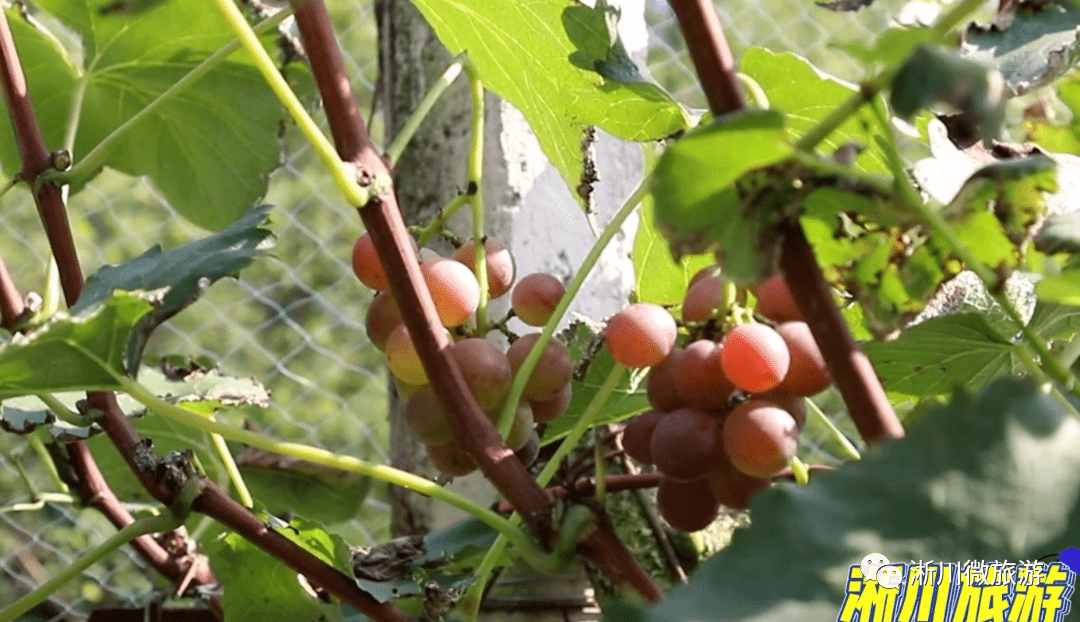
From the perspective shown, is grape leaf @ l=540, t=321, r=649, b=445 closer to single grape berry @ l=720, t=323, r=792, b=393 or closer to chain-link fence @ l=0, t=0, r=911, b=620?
single grape berry @ l=720, t=323, r=792, b=393

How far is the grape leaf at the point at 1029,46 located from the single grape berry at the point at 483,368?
18cm

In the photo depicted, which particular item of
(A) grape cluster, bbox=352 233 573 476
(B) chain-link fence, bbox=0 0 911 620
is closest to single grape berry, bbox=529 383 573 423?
(A) grape cluster, bbox=352 233 573 476

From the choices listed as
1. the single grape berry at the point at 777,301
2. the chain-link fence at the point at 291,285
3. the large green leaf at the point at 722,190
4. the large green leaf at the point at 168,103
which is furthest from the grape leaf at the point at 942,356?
the chain-link fence at the point at 291,285

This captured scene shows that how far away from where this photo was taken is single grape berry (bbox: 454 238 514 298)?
1.57 ft

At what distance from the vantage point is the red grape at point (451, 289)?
43 centimetres

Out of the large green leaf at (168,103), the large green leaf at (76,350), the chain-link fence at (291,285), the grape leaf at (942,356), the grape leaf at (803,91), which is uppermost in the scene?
the chain-link fence at (291,285)

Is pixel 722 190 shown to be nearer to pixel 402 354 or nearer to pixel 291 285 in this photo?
pixel 402 354

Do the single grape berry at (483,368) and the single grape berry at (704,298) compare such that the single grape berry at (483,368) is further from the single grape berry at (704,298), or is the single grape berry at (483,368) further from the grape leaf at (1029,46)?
the grape leaf at (1029,46)

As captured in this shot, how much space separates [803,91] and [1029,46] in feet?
0.36

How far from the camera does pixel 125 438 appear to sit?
0.52 m

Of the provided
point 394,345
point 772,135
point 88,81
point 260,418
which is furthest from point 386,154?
point 260,418

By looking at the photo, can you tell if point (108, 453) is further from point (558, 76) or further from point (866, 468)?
point (866, 468)

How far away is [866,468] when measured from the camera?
25cm

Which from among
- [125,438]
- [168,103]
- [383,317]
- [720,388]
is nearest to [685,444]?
[720,388]
